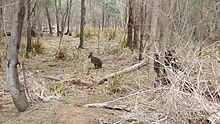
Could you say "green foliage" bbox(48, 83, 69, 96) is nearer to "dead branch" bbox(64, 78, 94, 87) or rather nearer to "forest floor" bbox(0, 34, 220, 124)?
"forest floor" bbox(0, 34, 220, 124)

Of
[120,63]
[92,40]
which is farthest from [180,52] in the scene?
[92,40]

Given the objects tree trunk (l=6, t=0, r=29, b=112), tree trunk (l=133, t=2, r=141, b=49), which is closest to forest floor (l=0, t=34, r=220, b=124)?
tree trunk (l=6, t=0, r=29, b=112)

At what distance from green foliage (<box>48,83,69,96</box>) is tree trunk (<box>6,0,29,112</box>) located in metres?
0.92

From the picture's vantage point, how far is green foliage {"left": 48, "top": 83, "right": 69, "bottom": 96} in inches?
213

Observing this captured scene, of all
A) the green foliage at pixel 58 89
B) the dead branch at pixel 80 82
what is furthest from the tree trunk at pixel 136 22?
the green foliage at pixel 58 89

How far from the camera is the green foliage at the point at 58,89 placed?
17.7 ft

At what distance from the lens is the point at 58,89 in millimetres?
5516

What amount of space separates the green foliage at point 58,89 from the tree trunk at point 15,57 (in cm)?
92

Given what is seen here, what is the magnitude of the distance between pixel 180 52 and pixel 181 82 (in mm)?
1316

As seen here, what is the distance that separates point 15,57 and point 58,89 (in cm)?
133

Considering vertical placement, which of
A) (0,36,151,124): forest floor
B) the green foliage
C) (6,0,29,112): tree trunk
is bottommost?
(0,36,151,124): forest floor

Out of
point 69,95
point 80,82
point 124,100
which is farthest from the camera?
point 80,82

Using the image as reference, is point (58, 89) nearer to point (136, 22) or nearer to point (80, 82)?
point (80, 82)

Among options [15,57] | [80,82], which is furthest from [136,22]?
[15,57]
